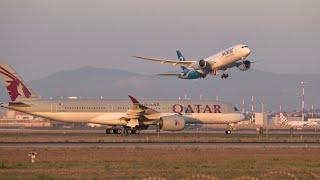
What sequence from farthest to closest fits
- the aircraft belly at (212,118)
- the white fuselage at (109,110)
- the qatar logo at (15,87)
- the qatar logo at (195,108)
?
the aircraft belly at (212,118)
the qatar logo at (195,108)
the qatar logo at (15,87)
the white fuselage at (109,110)

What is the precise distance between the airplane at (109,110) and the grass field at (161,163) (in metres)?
31.0

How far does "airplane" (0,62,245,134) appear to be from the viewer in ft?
300

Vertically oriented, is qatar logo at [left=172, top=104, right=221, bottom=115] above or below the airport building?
above

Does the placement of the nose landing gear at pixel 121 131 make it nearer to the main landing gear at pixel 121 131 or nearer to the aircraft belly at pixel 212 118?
the main landing gear at pixel 121 131

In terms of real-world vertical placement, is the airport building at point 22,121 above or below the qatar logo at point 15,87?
below

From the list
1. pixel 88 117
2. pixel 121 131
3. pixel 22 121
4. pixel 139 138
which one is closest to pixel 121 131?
pixel 121 131

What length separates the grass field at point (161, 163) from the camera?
41.4 m

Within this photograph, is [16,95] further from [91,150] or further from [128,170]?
[128,170]

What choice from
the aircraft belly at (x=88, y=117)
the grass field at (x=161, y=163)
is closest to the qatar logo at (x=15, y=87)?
the aircraft belly at (x=88, y=117)

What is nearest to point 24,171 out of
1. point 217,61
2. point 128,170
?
point 128,170

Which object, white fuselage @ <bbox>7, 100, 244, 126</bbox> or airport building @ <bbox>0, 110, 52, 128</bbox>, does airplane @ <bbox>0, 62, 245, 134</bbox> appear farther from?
airport building @ <bbox>0, 110, 52, 128</bbox>

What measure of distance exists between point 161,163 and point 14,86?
49.3 m

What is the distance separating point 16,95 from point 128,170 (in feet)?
171

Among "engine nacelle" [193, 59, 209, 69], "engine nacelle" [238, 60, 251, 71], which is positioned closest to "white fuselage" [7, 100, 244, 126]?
"engine nacelle" [193, 59, 209, 69]
